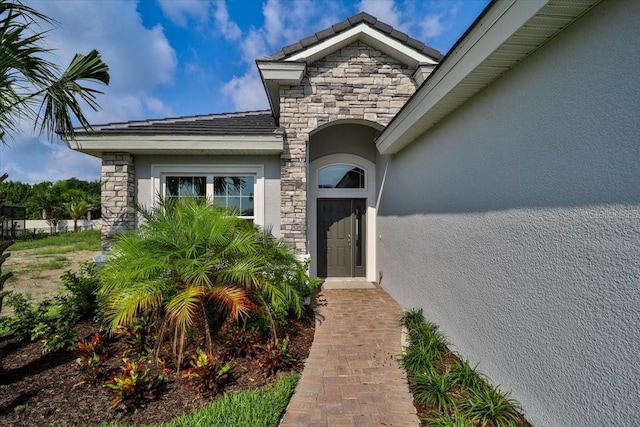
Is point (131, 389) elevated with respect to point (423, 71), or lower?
lower

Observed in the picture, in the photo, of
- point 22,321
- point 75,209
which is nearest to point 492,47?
point 22,321

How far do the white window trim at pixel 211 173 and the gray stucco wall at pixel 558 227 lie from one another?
469cm

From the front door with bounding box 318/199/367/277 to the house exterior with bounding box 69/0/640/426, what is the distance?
4.78 feet

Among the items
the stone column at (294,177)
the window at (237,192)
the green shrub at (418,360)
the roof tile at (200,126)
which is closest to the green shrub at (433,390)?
the green shrub at (418,360)

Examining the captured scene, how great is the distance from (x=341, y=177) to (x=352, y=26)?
13.5 feet

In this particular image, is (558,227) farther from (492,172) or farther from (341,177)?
Result: (341,177)

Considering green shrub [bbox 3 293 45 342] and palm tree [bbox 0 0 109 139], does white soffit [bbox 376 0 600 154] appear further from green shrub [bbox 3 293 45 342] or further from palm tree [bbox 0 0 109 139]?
green shrub [bbox 3 293 45 342]

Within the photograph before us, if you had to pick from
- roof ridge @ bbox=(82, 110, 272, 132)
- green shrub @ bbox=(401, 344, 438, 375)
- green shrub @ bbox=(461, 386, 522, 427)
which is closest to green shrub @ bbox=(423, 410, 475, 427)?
green shrub @ bbox=(461, 386, 522, 427)

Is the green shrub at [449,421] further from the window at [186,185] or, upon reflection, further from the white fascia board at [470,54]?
the window at [186,185]

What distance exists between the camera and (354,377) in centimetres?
398

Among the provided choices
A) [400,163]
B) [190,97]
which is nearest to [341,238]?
[400,163]

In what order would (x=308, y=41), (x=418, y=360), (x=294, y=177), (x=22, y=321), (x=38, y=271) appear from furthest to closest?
1. (x=38, y=271)
2. (x=294, y=177)
3. (x=308, y=41)
4. (x=22, y=321)
5. (x=418, y=360)

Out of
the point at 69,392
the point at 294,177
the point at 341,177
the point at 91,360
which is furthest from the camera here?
the point at 341,177

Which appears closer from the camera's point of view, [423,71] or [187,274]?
[187,274]
